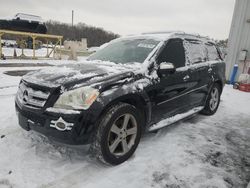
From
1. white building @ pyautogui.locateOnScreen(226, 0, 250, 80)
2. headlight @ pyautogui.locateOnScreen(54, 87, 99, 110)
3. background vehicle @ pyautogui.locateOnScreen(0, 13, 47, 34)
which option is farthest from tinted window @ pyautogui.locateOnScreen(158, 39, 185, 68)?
background vehicle @ pyautogui.locateOnScreen(0, 13, 47, 34)

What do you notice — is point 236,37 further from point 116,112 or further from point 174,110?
point 116,112

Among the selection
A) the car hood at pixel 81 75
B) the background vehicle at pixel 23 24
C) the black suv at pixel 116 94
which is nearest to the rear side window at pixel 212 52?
the black suv at pixel 116 94

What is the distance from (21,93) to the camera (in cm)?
339

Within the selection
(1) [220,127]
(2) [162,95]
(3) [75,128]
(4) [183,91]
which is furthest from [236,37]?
(3) [75,128]

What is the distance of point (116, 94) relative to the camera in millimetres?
3062

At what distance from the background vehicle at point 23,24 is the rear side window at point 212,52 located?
16.2 m

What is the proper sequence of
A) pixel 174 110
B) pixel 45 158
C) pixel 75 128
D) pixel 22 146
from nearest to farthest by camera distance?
1. pixel 75 128
2. pixel 45 158
3. pixel 22 146
4. pixel 174 110

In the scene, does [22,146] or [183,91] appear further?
[183,91]

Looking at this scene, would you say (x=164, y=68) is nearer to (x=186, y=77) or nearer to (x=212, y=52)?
(x=186, y=77)

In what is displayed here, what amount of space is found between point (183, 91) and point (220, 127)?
1.37 metres

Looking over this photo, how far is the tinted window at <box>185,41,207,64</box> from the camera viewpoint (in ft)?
15.0

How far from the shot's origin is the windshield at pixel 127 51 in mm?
3888

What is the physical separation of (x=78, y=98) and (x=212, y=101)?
12.5ft

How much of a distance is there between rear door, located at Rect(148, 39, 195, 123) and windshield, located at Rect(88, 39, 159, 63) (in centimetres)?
25
